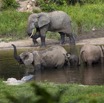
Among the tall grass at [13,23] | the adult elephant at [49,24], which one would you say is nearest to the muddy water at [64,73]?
the adult elephant at [49,24]

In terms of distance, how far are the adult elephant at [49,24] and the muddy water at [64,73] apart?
15.2 ft

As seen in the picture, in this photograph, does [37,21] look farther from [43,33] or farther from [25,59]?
[25,59]

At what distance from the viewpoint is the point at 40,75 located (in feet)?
46.5

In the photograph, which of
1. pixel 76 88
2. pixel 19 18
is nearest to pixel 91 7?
pixel 19 18

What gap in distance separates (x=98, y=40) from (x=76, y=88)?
50.0 ft

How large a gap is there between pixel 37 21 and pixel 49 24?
36.3 inches

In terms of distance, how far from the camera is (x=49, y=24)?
73.5ft

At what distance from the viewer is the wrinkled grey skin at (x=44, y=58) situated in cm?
1564

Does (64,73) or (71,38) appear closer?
(64,73)

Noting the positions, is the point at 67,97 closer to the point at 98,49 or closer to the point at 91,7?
the point at 98,49

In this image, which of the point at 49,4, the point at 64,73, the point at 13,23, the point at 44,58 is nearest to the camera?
the point at 64,73

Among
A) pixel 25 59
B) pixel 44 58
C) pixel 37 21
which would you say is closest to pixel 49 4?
pixel 37 21

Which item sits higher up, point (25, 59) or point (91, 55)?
point (25, 59)

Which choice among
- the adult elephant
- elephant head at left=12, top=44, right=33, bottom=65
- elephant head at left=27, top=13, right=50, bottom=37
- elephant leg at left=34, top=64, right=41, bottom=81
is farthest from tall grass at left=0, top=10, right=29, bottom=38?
elephant leg at left=34, top=64, right=41, bottom=81
